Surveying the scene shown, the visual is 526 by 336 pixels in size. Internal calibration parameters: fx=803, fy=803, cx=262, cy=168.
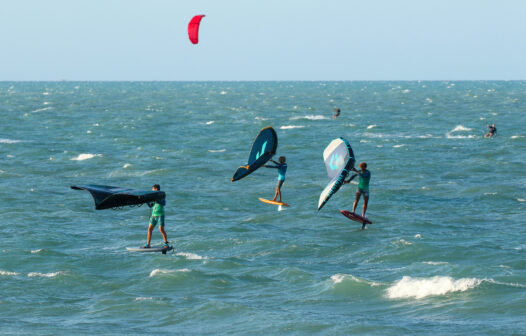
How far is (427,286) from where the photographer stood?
75.8ft

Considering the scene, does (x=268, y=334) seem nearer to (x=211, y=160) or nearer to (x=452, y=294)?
(x=452, y=294)

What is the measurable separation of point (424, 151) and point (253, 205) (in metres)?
25.6

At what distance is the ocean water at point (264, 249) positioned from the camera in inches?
821

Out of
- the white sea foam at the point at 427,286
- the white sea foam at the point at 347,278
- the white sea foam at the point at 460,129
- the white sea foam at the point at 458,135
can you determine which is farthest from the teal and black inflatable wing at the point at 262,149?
the white sea foam at the point at 460,129

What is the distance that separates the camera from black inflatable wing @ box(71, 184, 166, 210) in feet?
75.9

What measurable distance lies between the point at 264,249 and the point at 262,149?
3589 millimetres

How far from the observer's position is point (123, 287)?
23.9 meters

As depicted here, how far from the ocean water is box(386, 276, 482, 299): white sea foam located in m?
0.06

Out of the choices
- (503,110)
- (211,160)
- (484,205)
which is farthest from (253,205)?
(503,110)

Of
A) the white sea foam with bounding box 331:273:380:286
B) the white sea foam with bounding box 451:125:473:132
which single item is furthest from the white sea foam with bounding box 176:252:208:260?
the white sea foam with bounding box 451:125:473:132

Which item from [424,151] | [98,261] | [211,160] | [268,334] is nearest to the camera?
[268,334]

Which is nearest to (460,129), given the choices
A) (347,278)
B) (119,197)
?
(347,278)

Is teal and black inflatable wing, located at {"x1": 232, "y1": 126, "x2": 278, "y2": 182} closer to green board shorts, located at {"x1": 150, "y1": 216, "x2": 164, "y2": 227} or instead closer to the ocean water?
the ocean water

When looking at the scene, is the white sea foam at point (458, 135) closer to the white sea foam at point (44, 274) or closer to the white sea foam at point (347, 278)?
the white sea foam at point (347, 278)
